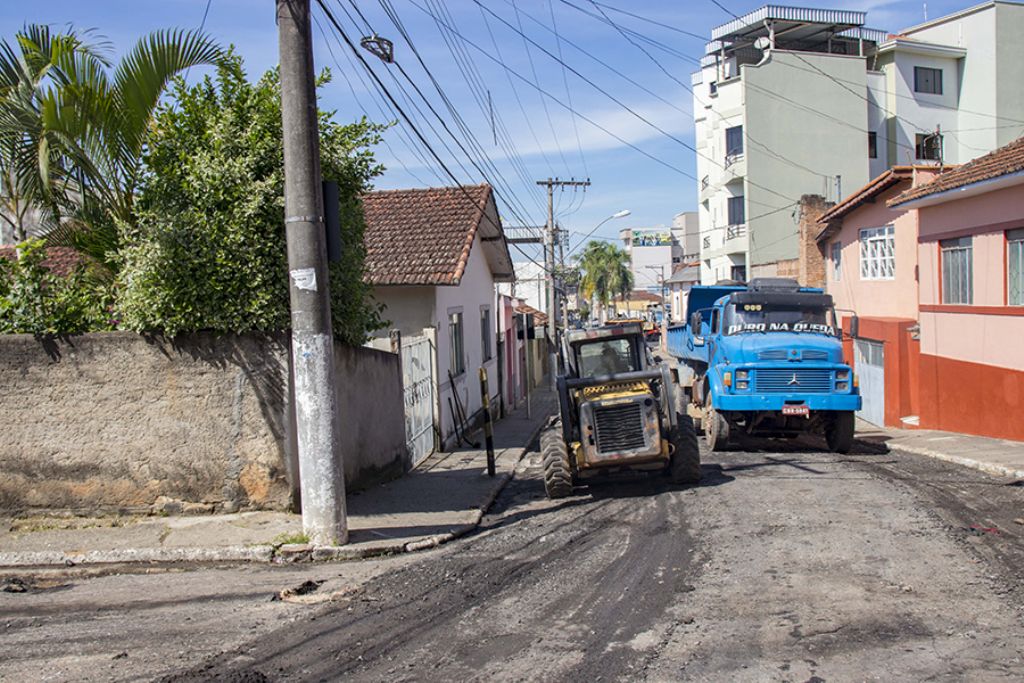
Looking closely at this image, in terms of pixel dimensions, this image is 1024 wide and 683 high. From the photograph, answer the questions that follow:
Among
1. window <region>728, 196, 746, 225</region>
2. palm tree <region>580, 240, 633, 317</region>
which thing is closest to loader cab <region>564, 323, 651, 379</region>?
window <region>728, 196, 746, 225</region>

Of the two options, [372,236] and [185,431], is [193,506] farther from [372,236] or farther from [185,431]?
[372,236]

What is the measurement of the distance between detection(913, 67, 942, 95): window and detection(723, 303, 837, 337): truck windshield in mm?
33547

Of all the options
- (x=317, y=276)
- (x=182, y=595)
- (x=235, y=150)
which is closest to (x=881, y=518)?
(x=317, y=276)

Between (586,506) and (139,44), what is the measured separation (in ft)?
24.3

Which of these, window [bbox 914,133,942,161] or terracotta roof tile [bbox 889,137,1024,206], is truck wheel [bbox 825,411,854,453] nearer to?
terracotta roof tile [bbox 889,137,1024,206]

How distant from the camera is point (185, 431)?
9.52 metres

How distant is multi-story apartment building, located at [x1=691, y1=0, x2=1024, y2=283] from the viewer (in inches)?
1626

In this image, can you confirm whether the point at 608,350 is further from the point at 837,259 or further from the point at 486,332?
the point at 837,259

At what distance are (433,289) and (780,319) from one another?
6444mm

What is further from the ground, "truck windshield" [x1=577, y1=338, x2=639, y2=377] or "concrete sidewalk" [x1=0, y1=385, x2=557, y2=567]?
"truck windshield" [x1=577, y1=338, x2=639, y2=377]

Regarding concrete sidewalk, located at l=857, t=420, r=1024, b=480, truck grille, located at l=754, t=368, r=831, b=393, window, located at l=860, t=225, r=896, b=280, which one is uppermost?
window, located at l=860, t=225, r=896, b=280

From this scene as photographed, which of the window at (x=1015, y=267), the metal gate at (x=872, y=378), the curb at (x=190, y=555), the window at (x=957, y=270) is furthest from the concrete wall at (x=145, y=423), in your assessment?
the metal gate at (x=872, y=378)

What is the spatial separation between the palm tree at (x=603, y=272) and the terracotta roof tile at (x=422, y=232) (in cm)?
6273

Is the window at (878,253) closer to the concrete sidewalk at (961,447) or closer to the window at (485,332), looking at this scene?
the concrete sidewalk at (961,447)
